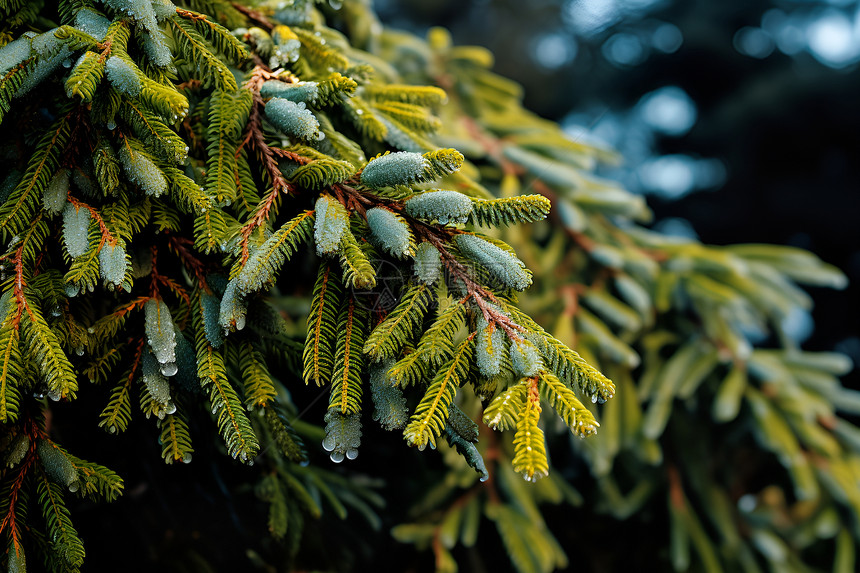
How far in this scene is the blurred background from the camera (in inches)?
133

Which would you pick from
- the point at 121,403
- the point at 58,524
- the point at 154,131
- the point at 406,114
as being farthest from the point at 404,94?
the point at 58,524

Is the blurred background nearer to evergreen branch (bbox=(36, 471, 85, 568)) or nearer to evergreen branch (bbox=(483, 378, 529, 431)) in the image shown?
evergreen branch (bbox=(483, 378, 529, 431))

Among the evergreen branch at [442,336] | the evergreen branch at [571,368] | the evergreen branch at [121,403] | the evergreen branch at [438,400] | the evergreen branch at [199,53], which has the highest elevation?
the evergreen branch at [199,53]

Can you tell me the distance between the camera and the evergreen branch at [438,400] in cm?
57

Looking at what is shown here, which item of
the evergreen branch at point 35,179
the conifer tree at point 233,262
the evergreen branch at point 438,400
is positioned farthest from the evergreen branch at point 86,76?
the evergreen branch at point 438,400

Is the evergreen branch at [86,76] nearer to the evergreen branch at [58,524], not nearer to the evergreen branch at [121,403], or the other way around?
the evergreen branch at [121,403]

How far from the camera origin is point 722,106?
354 centimetres

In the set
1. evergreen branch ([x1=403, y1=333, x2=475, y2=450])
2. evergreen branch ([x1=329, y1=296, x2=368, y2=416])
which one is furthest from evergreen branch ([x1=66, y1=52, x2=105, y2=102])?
evergreen branch ([x1=403, y1=333, x2=475, y2=450])

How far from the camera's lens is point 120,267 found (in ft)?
2.12

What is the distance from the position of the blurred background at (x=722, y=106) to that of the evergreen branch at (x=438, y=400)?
3028 millimetres

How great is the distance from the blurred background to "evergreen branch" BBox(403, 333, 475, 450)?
3028 millimetres

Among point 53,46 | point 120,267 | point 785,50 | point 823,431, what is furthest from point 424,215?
point 785,50

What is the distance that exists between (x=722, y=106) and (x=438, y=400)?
369 cm

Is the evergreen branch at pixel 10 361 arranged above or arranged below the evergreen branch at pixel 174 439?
above
